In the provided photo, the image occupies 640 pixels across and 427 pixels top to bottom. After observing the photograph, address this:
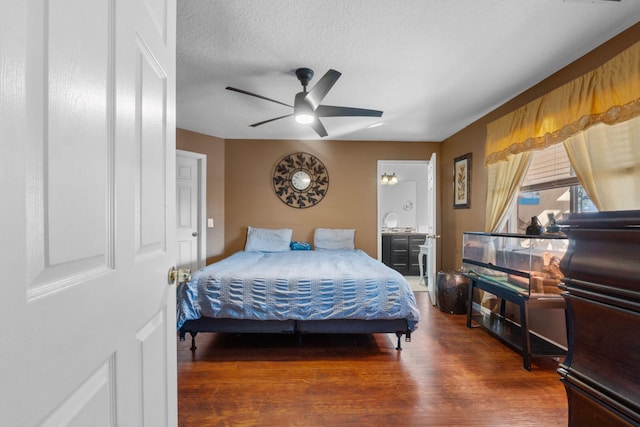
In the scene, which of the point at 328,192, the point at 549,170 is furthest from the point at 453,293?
the point at 328,192

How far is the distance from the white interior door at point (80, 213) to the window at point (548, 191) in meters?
2.93

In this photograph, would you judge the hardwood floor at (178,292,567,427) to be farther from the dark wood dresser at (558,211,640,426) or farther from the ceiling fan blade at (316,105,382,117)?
the ceiling fan blade at (316,105,382,117)


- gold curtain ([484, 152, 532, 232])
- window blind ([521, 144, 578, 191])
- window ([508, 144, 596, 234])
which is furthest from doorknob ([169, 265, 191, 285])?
gold curtain ([484, 152, 532, 232])

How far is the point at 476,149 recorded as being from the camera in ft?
12.1

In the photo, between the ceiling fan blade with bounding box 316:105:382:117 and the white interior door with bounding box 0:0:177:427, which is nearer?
the white interior door with bounding box 0:0:177:427

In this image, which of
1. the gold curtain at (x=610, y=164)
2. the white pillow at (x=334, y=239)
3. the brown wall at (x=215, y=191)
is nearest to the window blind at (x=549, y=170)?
the gold curtain at (x=610, y=164)

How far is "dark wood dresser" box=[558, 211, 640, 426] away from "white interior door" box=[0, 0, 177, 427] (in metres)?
1.33

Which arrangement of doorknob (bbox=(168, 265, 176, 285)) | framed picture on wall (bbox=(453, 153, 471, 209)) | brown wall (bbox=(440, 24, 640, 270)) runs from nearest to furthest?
doorknob (bbox=(168, 265, 176, 285)), brown wall (bbox=(440, 24, 640, 270)), framed picture on wall (bbox=(453, 153, 471, 209))

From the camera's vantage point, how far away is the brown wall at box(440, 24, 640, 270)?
2.05 m

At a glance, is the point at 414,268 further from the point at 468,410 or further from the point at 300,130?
the point at 468,410

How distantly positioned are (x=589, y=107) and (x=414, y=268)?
4.22 metres

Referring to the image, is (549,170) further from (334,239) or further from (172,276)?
(172,276)

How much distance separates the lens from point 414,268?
5828 mm

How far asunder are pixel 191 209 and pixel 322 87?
2.95 meters
